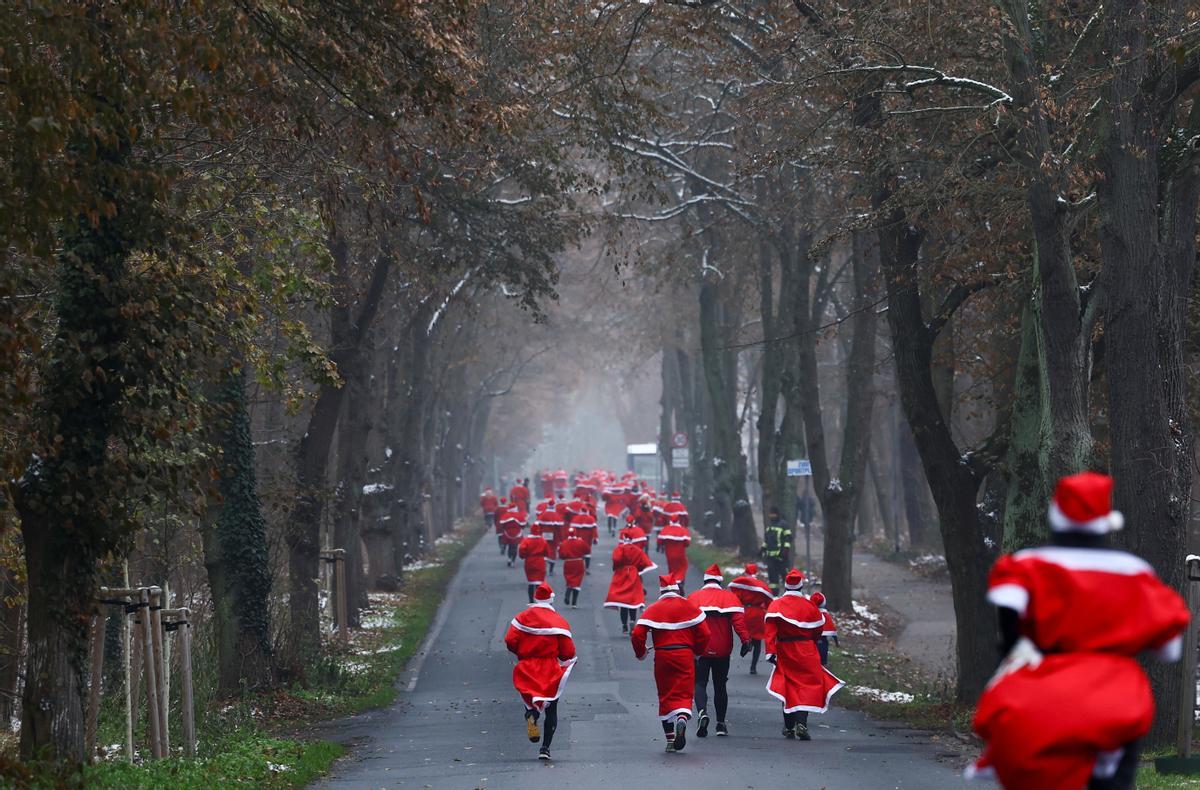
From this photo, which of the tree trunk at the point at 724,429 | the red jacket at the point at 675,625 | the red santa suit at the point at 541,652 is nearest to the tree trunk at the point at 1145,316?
the red jacket at the point at 675,625

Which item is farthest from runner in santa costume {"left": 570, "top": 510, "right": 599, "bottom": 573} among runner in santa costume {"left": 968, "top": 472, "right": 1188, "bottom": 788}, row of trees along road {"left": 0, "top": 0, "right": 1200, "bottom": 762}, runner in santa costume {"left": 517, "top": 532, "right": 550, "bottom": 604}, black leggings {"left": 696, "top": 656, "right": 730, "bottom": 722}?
runner in santa costume {"left": 968, "top": 472, "right": 1188, "bottom": 788}

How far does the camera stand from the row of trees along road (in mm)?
10500

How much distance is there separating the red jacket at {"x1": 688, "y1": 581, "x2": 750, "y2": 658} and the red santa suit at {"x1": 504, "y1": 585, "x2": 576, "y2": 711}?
157 cm

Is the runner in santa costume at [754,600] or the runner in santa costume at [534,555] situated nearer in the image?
the runner in santa costume at [754,600]

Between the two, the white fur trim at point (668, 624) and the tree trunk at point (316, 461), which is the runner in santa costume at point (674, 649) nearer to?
the white fur trim at point (668, 624)

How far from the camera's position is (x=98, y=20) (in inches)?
391

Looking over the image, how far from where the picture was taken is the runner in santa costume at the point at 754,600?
2123 centimetres

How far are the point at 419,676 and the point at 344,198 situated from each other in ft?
36.3

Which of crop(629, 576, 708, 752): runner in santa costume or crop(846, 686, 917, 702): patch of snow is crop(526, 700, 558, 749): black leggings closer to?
crop(629, 576, 708, 752): runner in santa costume

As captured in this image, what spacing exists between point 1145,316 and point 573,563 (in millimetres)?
18824

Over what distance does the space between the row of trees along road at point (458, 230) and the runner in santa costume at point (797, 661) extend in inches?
84.8

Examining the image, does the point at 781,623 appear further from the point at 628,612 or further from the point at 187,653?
the point at 628,612

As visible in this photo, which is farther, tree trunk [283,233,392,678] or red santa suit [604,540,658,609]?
red santa suit [604,540,658,609]

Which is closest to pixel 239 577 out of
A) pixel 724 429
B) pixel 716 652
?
pixel 716 652
